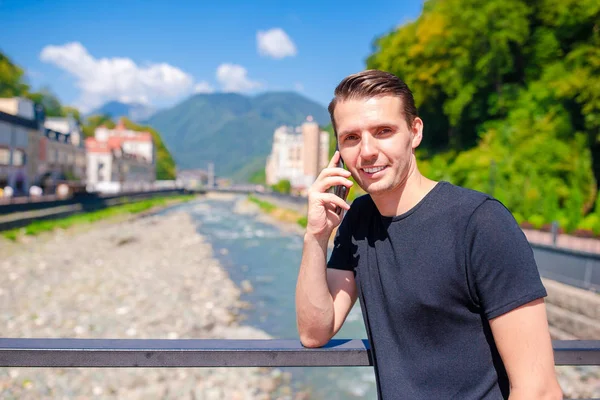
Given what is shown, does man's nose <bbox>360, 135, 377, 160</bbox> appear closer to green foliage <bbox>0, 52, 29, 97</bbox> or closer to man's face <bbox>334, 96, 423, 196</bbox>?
man's face <bbox>334, 96, 423, 196</bbox>

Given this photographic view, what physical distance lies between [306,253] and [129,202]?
59.8 metres

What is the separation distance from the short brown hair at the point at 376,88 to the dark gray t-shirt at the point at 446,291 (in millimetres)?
304

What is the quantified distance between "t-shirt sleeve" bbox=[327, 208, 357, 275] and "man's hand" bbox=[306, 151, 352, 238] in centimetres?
9

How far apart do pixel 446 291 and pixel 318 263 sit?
1.67ft

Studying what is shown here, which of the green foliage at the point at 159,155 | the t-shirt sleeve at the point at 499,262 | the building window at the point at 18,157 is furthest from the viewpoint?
the green foliage at the point at 159,155

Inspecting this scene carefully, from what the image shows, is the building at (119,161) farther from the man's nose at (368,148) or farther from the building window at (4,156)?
the man's nose at (368,148)

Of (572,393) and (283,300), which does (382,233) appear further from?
(283,300)

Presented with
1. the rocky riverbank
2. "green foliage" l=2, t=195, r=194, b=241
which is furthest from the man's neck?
"green foliage" l=2, t=195, r=194, b=241

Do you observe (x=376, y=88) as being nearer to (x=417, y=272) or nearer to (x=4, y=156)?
(x=417, y=272)

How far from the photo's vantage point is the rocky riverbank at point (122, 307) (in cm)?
868

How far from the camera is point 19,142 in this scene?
4391cm

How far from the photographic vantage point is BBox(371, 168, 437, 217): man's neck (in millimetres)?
1694

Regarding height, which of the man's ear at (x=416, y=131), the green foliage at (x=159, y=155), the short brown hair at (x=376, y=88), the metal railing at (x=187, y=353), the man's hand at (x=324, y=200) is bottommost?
the metal railing at (x=187, y=353)

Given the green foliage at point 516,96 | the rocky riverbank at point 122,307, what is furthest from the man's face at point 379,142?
the green foliage at point 516,96
